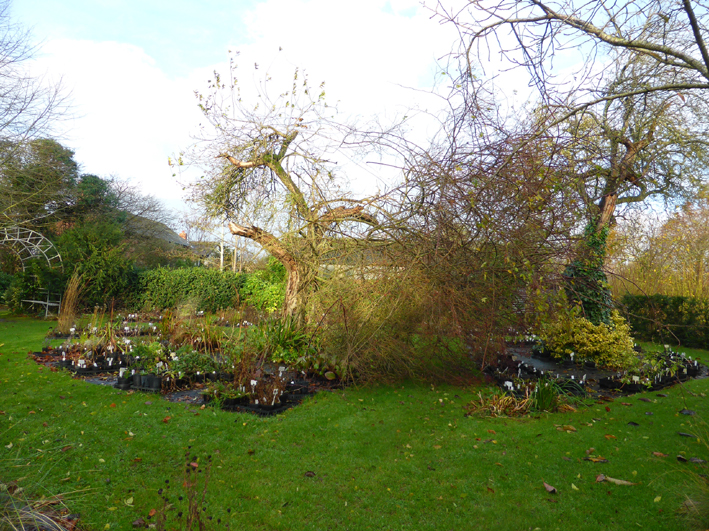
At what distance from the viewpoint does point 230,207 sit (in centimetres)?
852

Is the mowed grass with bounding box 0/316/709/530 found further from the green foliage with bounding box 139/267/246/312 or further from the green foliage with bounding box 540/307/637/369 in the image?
the green foliage with bounding box 139/267/246/312

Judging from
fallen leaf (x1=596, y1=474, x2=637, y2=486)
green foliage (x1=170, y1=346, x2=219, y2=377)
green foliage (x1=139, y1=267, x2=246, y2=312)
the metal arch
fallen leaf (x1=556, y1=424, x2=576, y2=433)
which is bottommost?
fallen leaf (x1=596, y1=474, x2=637, y2=486)

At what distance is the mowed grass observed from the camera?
9.21 ft

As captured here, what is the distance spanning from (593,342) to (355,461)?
6.05 metres

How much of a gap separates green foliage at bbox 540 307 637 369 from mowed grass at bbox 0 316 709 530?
204 centimetres

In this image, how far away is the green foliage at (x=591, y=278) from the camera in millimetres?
4680

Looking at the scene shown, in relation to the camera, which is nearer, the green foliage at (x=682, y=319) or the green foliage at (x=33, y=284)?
the green foliage at (x=682, y=319)

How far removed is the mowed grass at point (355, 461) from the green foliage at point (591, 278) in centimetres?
141

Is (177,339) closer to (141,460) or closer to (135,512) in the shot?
(141,460)

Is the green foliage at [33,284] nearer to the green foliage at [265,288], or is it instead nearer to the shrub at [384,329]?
the green foliage at [265,288]

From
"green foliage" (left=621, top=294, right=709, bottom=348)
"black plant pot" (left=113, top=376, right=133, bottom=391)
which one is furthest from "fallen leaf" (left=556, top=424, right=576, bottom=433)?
"green foliage" (left=621, top=294, right=709, bottom=348)

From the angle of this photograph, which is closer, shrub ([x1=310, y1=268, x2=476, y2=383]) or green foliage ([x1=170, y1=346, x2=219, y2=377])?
shrub ([x1=310, y1=268, x2=476, y2=383])

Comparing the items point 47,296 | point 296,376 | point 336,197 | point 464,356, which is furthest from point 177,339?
point 47,296

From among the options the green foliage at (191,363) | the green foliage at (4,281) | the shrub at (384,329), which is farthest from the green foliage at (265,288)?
the green foliage at (4,281)
